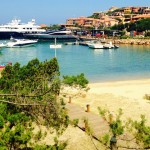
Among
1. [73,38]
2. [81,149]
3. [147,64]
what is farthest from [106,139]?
[73,38]

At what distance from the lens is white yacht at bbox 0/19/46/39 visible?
8050cm

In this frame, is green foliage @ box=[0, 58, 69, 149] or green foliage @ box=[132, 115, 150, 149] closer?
green foliage @ box=[0, 58, 69, 149]

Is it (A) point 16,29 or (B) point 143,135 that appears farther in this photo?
(A) point 16,29

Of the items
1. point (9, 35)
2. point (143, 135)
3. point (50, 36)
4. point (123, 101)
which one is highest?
point (143, 135)

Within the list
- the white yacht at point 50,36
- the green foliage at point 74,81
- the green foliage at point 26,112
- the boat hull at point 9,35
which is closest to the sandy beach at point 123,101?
the green foliage at point 74,81

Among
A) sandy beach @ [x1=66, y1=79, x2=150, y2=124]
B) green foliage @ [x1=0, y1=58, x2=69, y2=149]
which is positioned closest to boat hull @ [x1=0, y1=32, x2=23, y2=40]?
sandy beach @ [x1=66, y1=79, x2=150, y2=124]

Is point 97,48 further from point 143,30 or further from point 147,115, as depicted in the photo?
point 147,115

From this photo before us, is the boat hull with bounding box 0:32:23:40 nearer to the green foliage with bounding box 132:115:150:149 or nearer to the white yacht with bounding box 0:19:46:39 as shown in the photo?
the white yacht with bounding box 0:19:46:39

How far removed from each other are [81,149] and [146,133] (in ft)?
14.6

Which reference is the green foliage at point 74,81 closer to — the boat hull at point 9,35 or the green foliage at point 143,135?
the green foliage at point 143,135

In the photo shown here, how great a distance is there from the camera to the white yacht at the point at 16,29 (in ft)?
264

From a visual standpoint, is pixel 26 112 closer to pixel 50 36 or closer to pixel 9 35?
A: pixel 50 36

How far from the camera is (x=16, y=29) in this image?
8150 centimetres

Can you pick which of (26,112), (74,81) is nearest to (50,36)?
(74,81)
